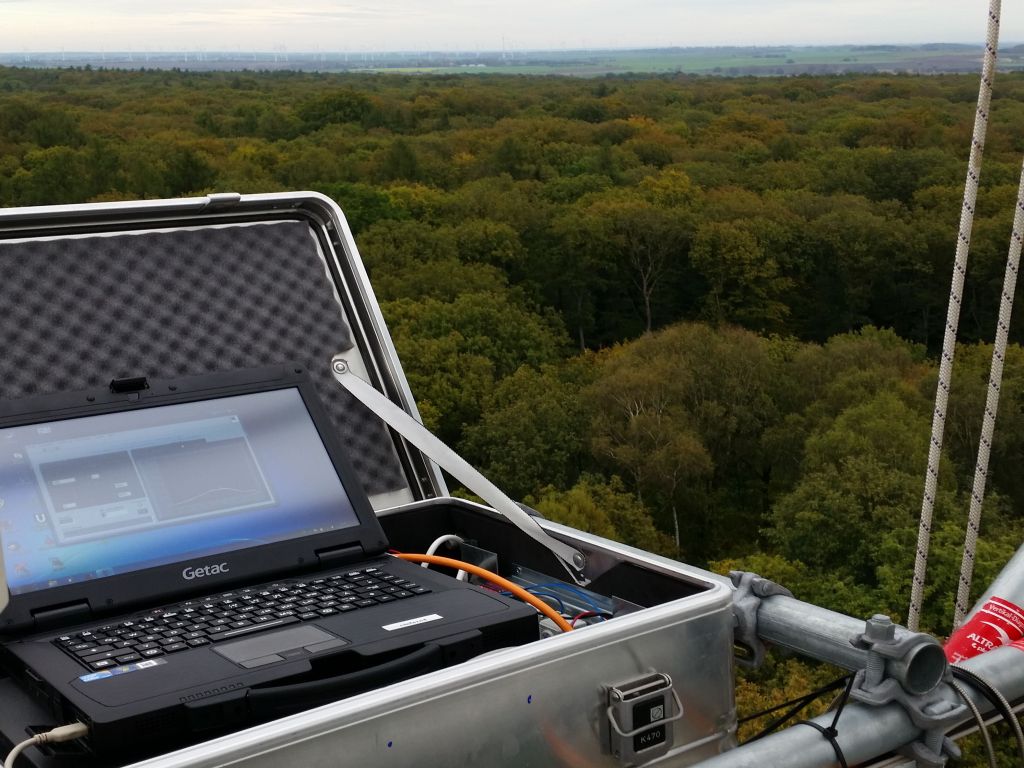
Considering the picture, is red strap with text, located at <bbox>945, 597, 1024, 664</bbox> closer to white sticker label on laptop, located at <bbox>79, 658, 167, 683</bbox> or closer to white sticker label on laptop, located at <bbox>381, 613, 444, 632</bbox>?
white sticker label on laptop, located at <bbox>381, 613, 444, 632</bbox>

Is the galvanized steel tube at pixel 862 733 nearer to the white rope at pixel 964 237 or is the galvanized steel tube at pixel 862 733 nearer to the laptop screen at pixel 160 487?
the laptop screen at pixel 160 487

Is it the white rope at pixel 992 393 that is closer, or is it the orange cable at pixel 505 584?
the orange cable at pixel 505 584

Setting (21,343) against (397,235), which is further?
(397,235)

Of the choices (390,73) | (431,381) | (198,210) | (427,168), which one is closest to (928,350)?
(431,381)

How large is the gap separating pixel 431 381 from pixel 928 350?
20.3 m

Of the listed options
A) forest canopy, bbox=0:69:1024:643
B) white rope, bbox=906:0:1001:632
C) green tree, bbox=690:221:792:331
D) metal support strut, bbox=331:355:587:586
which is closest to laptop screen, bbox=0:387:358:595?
metal support strut, bbox=331:355:587:586

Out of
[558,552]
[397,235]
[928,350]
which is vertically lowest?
[928,350]

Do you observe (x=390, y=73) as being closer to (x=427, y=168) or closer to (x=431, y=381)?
(x=427, y=168)

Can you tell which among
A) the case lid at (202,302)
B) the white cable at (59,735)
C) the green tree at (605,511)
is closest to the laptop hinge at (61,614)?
the white cable at (59,735)

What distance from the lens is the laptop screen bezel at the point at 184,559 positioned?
2039 millimetres

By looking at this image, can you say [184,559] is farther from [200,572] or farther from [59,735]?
[59,735]

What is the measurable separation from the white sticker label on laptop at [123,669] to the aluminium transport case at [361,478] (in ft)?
0.33

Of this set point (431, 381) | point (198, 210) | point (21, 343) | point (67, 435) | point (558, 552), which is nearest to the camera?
→ point (67, 435)

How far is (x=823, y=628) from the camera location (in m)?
1.71
